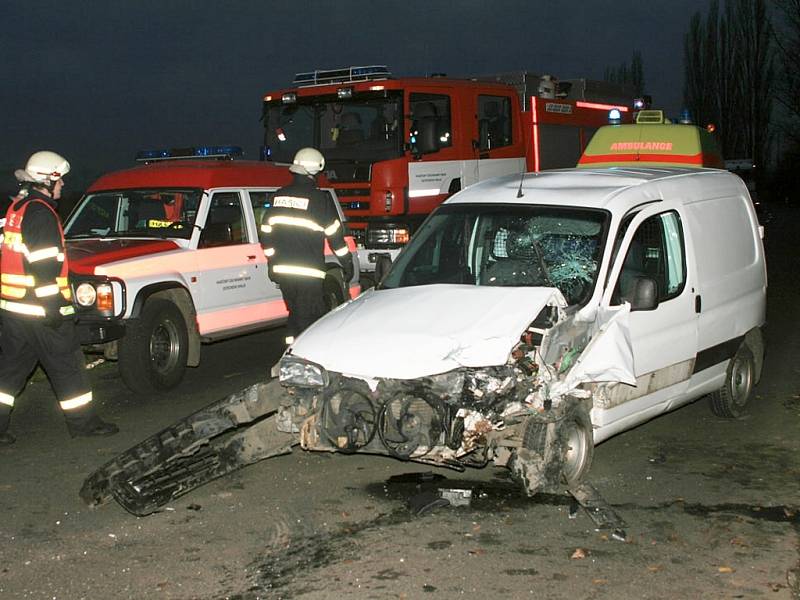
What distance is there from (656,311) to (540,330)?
40.7 inches

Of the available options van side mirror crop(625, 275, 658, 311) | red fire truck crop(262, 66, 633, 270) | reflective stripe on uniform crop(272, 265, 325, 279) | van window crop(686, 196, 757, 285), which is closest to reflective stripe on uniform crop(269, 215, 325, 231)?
reflective stripe on uniform crop(272, 265, 325, 279)

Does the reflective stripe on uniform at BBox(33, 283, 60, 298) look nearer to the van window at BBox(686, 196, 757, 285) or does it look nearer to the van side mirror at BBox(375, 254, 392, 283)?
the van side mirror at BBox(375, 254, 392, 283)

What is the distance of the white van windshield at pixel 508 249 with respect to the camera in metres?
6.93

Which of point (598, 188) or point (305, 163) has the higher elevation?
point (305, 163)

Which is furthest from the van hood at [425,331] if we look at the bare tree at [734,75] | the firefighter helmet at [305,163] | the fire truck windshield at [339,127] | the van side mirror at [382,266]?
the bare tree at [734,75]

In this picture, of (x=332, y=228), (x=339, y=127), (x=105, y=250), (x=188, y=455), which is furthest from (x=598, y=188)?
(x=339, y=127)

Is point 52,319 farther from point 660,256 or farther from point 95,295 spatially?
point 660,256

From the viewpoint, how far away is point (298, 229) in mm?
9367

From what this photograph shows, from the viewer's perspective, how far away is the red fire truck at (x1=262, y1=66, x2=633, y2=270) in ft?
46.4

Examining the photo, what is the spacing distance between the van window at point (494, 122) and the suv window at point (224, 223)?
537 centimetres

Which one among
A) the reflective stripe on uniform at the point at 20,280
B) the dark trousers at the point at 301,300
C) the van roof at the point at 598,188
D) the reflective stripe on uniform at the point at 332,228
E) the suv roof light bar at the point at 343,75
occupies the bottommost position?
the dark trousers at the point at 301,300

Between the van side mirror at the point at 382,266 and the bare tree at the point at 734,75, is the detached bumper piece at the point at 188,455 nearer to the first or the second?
the van side mirror at the point at 382,266

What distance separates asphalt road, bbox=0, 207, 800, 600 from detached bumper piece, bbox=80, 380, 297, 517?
14 cm

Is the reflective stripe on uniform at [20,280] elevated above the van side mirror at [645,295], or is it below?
above
